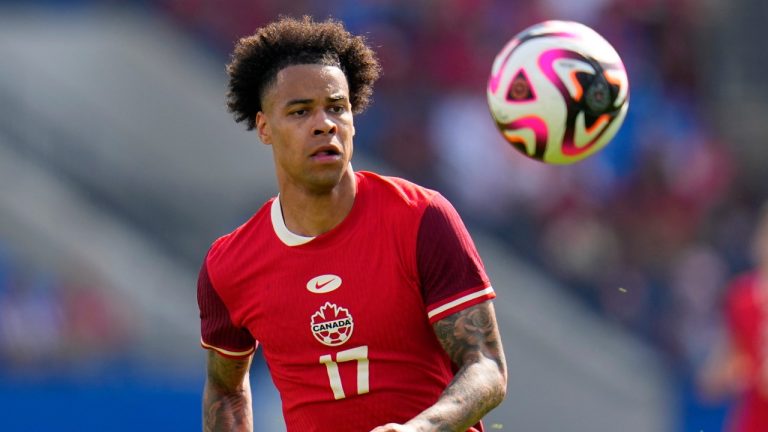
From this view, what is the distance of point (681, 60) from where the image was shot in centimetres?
1497

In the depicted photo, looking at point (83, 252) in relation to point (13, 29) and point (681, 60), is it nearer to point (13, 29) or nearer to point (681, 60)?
point (13, 29)

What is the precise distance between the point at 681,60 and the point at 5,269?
24.7 feet

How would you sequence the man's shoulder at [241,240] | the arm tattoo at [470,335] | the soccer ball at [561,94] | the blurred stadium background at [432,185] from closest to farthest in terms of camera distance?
the arm tattoo at [470,335]
the man's shoulder at [241,240]
the soccer ball at [561,94]
the blurred stadium background at [432,185]

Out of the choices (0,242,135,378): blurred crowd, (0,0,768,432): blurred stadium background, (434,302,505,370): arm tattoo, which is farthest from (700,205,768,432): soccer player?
(0,242,135,378): blurred crowd

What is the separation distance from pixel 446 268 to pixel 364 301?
0.34m

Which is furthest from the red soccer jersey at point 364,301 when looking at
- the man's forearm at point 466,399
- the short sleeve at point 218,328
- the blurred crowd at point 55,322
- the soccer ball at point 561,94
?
the blurred crowd at point 55,322

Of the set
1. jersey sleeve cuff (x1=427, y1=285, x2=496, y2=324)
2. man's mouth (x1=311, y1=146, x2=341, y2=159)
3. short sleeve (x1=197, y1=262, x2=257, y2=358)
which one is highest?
man's mouth (x1=311, y1=146, x2=341, y2=159)

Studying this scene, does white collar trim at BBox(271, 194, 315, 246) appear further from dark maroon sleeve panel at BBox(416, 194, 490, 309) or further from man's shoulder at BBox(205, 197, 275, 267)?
dark maroon sleeve panel at BBox(416, 194, 490, 309)

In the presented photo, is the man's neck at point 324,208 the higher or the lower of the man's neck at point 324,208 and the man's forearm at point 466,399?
the higher

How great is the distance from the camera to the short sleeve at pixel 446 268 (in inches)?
186

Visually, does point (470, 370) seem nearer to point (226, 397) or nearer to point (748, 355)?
point (226, 397)

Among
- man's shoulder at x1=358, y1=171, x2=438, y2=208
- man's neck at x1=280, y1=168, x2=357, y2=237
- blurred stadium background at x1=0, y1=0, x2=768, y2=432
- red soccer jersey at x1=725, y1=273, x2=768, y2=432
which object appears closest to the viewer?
man's shoulder at x1=358, y1=171, x2=438, y2=208

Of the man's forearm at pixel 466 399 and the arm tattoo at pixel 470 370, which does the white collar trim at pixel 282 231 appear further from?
the man's forearm at pixel 466 399

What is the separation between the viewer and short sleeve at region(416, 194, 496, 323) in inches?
186
